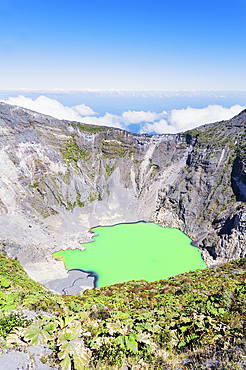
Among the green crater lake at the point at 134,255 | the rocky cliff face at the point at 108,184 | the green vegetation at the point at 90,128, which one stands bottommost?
the green crater lake at the point at 134,255

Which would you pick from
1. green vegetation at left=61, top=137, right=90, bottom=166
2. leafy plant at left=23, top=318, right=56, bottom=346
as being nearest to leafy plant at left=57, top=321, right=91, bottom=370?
leafy plant at left=23, top=318, right=56, bottom=346

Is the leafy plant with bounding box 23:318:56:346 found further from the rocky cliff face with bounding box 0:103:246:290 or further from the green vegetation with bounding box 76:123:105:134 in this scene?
the green vegetation with bounding box 76:123:105:134

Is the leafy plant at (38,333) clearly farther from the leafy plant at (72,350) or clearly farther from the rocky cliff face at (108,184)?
the rocky cliff face at (108,184)

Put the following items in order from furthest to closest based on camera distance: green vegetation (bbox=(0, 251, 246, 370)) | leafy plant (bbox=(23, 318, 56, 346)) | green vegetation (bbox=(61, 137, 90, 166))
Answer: green vegetation (bbox=(61, 137, 90, 166)) < leafy plant (bbox=(23, 318, 56, 346)) < green vegetation (bbox=(0, 251, 246, 370))

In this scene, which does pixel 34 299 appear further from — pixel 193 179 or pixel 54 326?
pixel 193 179

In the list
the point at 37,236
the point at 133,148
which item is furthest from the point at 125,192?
the point at 37,236

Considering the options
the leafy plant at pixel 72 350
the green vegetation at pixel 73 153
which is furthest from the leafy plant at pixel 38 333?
the green vegetation at pixel 73 153
